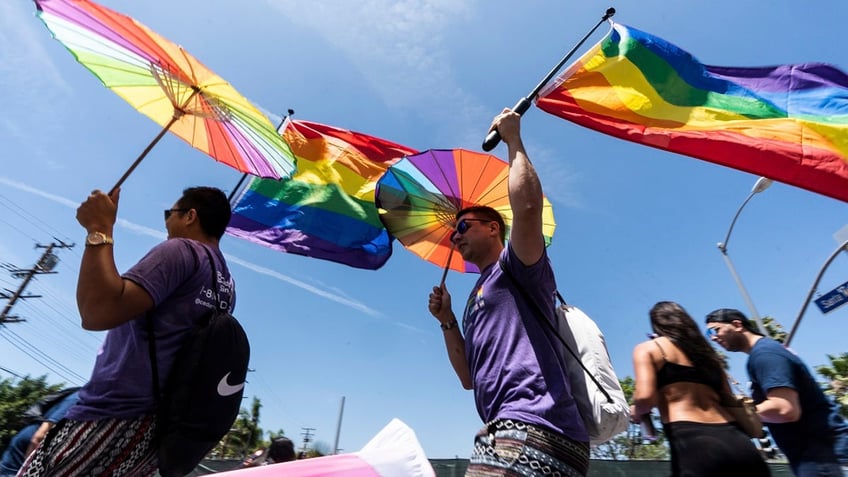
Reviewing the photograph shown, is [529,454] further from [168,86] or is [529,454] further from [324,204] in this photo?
[324,204]

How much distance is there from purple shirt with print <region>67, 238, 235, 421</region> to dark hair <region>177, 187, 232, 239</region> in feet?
0.98

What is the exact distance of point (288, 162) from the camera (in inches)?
130

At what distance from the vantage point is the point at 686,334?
2355mm

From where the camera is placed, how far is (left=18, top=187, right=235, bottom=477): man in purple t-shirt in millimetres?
1511

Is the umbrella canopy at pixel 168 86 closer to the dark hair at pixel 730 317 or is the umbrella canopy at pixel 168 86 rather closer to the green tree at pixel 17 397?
the dark hair at pixel 730 317

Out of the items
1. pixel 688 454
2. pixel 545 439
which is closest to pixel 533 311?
pixel 545 439

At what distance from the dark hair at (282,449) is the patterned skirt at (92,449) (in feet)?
13.8

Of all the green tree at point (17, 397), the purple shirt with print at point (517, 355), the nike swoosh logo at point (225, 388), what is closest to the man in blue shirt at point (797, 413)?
the purple shirt with print at point (517, 355)

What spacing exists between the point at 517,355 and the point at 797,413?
174 centimetres

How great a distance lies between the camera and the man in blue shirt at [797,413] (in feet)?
8.26

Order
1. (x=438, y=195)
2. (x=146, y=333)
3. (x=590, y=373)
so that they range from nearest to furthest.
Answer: (x=146, y=333) < (x=590, y=373) < (x=438, y=195)

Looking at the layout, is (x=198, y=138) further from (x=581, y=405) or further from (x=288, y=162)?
(x=581, y=405)

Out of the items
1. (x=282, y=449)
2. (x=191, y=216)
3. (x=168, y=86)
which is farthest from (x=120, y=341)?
(x=282, y=449)

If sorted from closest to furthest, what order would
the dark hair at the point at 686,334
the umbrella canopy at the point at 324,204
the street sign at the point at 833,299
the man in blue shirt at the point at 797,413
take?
the dark hair at the point at 686,334, the man in blue shirt at the point at 797,413, the umbrella canopy at the point at 324,204, the street sign at the point at 833,299
